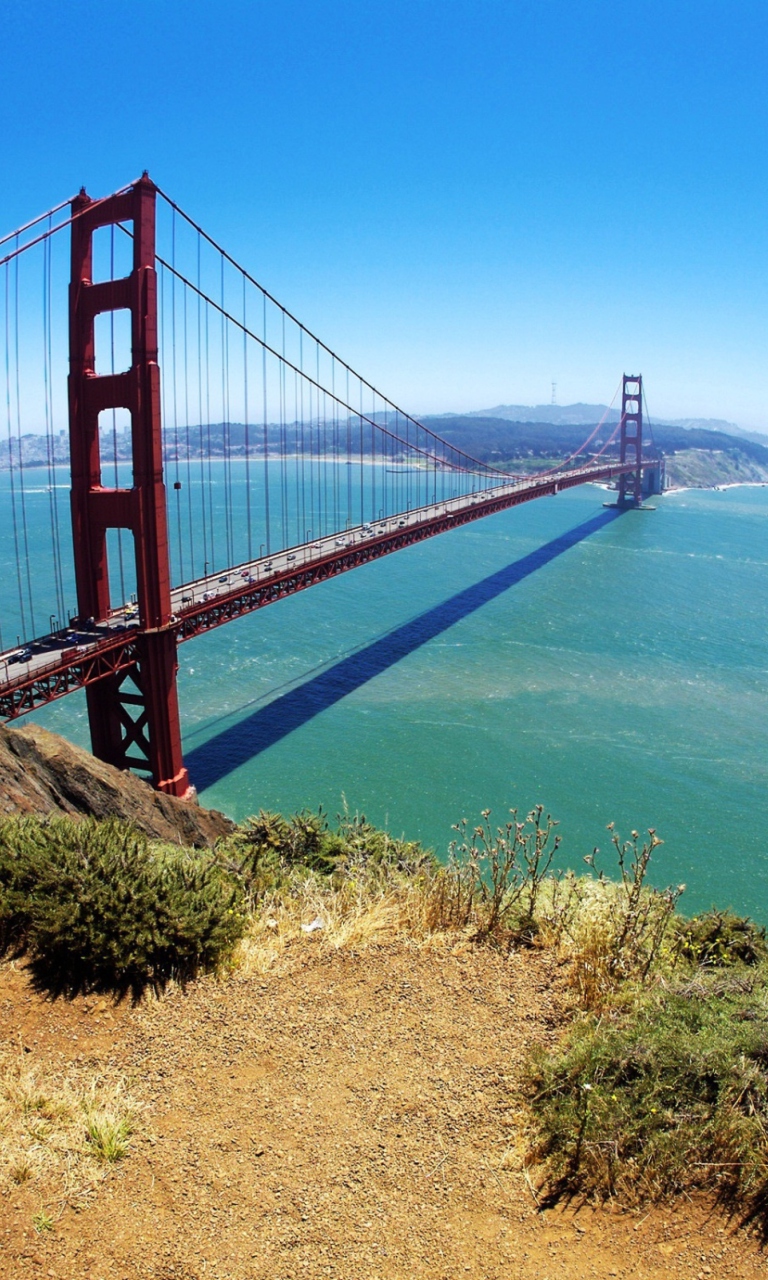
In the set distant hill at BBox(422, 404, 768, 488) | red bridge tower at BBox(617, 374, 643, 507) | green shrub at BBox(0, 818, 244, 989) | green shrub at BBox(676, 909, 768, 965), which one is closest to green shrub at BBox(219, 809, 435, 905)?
green shrub at BBox(676, 909, 768, 965)

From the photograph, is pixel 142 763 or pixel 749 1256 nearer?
pixel 749 1256

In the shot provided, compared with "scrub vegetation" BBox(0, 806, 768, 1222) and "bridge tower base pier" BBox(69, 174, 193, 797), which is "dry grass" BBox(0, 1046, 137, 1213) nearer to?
"scrub vegetation" BBox(0, 806, 768, 1222)

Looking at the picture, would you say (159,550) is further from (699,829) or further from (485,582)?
(485,582)

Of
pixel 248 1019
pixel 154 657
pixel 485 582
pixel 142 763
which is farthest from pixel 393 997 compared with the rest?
pixel 485 582

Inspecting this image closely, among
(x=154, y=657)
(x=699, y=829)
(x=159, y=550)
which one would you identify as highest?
(x=159, y=550)

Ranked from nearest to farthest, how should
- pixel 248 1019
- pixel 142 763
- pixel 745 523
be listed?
pixel 248 1019, pixel 142 763, pixel 745 523

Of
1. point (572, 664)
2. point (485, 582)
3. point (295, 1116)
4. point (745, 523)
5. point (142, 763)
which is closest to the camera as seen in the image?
point (295, 1116)

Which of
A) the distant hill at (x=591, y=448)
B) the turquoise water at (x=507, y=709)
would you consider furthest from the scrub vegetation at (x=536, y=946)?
the distant hill at (x=591, y=448)

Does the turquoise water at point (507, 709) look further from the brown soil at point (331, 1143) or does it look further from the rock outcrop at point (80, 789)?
the brown soil at point (331, 1143)
